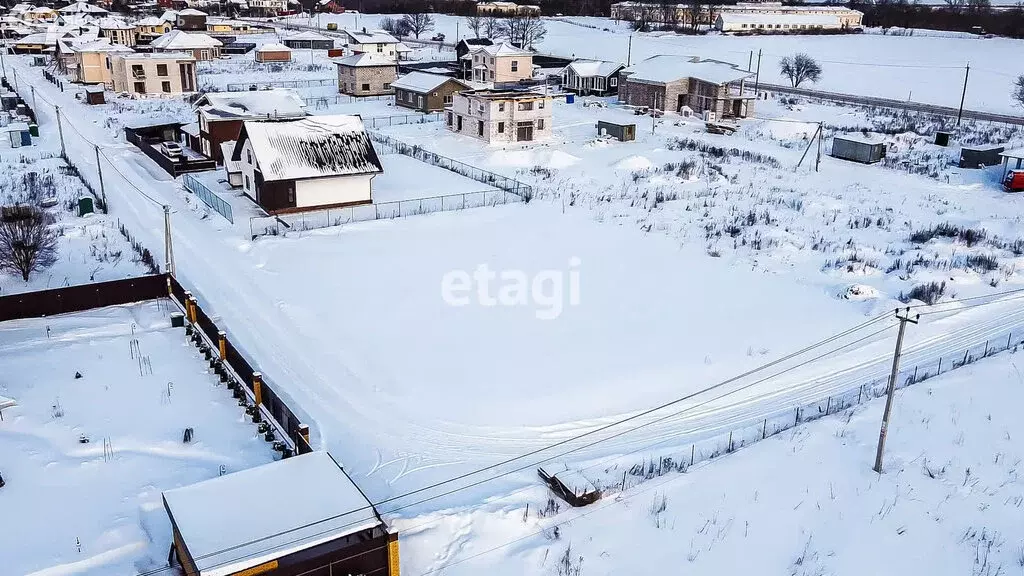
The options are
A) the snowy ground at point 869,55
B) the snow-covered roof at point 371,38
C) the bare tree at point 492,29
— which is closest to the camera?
the snow-covered roof at point 371,38

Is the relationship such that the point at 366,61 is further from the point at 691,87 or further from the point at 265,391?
the point at 265,391

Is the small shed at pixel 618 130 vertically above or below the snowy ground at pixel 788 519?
above

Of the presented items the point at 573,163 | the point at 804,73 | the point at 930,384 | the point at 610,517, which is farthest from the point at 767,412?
the point at 804,73

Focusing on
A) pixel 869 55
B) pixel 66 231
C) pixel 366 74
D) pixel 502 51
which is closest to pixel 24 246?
pixel 66 231

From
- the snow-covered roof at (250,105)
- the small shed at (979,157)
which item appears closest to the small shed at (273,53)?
the snow-covered roof at (250,105)

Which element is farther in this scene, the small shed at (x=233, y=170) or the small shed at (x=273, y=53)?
the small shed at (x=273, y=53)

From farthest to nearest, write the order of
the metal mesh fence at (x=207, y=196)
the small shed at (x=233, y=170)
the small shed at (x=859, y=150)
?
the small shed at (x=859, y=150) < the small shed at (x=233, y=170) < the metal mesh fence at (x=207, y=196)

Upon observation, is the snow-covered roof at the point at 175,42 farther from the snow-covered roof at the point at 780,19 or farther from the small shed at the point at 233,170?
the snow-covered roof at the point at 780,19
